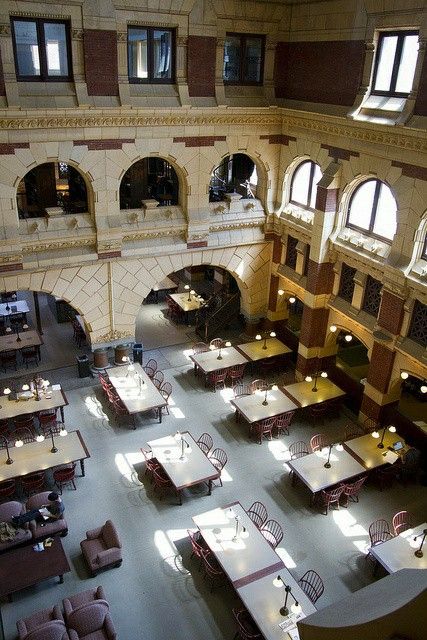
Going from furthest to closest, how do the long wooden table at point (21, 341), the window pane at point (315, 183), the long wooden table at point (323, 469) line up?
the long wooden table at point (21, 341), the window pane at point (315, 183), the long wooden table at point (323, 469)

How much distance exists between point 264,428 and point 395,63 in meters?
11.0

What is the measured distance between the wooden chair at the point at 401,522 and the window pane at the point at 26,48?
15618 mm

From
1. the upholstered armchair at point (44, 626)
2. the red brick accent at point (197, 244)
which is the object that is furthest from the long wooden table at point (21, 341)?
the upholstered armchair at point (44, 626)

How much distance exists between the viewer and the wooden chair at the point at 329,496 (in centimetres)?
1461

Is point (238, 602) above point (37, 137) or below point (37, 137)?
below

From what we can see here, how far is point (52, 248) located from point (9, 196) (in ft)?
6.82

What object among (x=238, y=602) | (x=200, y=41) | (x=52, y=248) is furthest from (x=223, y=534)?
(x=200, y=41)

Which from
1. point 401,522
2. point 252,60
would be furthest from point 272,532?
point 252,60

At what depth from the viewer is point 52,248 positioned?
58.6 ft

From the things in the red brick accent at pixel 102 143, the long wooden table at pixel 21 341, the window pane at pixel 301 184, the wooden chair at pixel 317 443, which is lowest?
the wooden chair at pixel 317 443

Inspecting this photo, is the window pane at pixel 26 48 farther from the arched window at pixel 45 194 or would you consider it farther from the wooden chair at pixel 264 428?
the wooden chair at pixel 264 428

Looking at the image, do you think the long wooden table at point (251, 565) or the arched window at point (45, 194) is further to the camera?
the arched window at point (45, 194)

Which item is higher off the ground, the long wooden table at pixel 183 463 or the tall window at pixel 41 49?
the tall window at pixel 41 49

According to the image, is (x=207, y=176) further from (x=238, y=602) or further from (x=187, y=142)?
(x=238, y=602)
